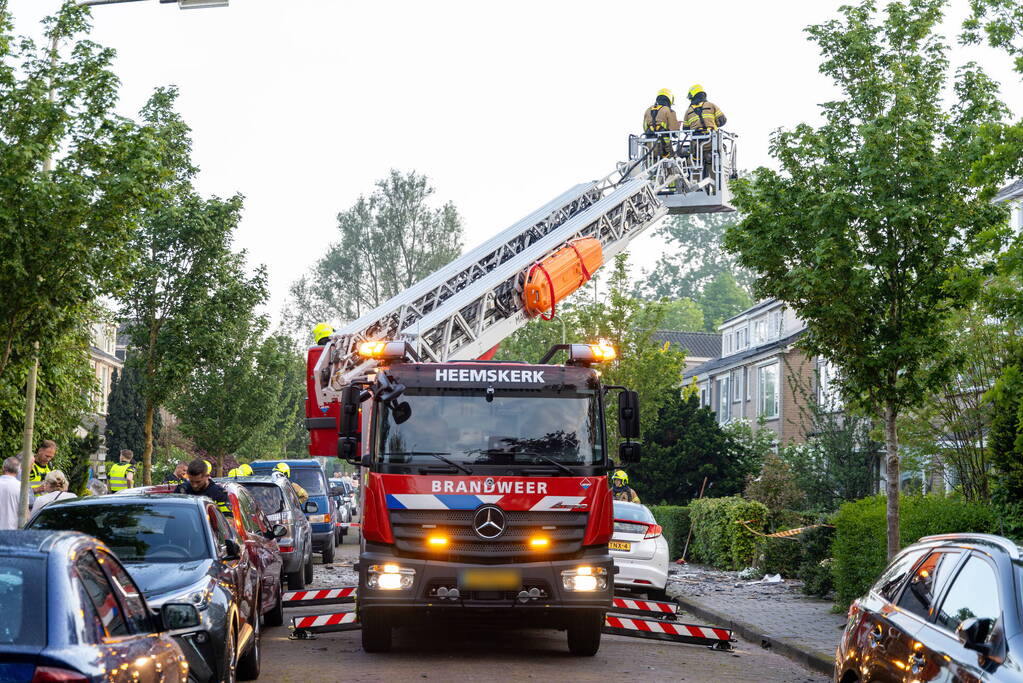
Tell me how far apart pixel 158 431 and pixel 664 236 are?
58.8 m

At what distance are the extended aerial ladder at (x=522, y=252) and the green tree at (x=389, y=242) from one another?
122ft

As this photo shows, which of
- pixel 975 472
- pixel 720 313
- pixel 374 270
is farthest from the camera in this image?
pixel 720 313

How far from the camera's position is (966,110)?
14.1 m

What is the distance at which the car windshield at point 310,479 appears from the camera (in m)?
25.5

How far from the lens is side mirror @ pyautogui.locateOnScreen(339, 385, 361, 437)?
1152 centimetres

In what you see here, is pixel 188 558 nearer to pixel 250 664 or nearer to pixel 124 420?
pixel 250 664

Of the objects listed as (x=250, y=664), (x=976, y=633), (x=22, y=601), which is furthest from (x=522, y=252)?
(x=22, y=601)

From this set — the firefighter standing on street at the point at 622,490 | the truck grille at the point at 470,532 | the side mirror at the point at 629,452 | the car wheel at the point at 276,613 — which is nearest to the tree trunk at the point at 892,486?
the side mirror at the point at 629,452

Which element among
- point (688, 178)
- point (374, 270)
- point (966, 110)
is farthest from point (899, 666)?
point (374, 270)

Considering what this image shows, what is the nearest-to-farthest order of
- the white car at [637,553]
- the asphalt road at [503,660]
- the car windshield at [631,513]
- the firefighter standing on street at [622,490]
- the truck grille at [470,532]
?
1. the asphalt road at [503,660]
2. the truck grille at [470,532]
3. the white car at [637,553]
4. the car windshield at [631,513]
5. the firefighter standing on street at [622,490]

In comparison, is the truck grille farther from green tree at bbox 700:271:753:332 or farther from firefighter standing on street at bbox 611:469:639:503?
green tree at bbox 700:271:753:332

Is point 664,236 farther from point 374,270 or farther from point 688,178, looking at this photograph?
point 688,178

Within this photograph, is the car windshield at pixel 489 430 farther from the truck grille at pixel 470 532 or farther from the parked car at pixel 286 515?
the parked car at pixel 286 515

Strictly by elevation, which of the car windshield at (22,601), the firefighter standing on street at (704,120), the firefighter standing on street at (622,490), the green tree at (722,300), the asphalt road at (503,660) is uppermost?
the green tree at (722,300)
